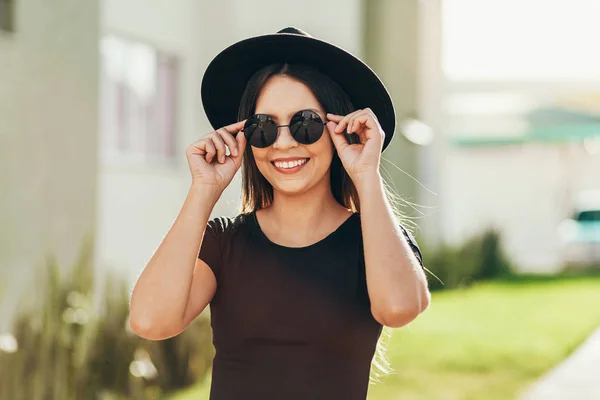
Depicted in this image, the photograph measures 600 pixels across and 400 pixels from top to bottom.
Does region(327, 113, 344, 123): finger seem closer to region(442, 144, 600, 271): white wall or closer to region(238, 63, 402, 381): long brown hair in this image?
region(238, 63, 402, 381): long brown hair

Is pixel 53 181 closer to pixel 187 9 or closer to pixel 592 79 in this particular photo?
pixel 187 9

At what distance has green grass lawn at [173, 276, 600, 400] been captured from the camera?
6672mm

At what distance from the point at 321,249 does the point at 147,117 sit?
24.9 feet

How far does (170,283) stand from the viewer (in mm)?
2191

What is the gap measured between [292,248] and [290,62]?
0.49 m

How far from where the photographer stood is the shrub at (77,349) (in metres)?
4.84

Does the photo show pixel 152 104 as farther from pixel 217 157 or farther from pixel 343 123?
pixel 343 123

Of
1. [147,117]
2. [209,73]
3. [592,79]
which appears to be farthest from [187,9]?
[592,79]

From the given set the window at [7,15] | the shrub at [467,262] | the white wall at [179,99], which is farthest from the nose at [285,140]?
the shrub at [467,262]

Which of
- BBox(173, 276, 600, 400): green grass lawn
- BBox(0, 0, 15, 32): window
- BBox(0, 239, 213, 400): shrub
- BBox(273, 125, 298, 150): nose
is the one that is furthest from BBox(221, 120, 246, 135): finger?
BBox(173, 276, 600, 400): green grass lawn

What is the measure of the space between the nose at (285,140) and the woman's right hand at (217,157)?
103 millimetres

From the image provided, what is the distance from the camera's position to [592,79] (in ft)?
83.3

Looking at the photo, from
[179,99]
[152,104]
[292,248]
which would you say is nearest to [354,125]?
[292,248]

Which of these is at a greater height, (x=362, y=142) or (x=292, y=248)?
(x=362, y=142)
